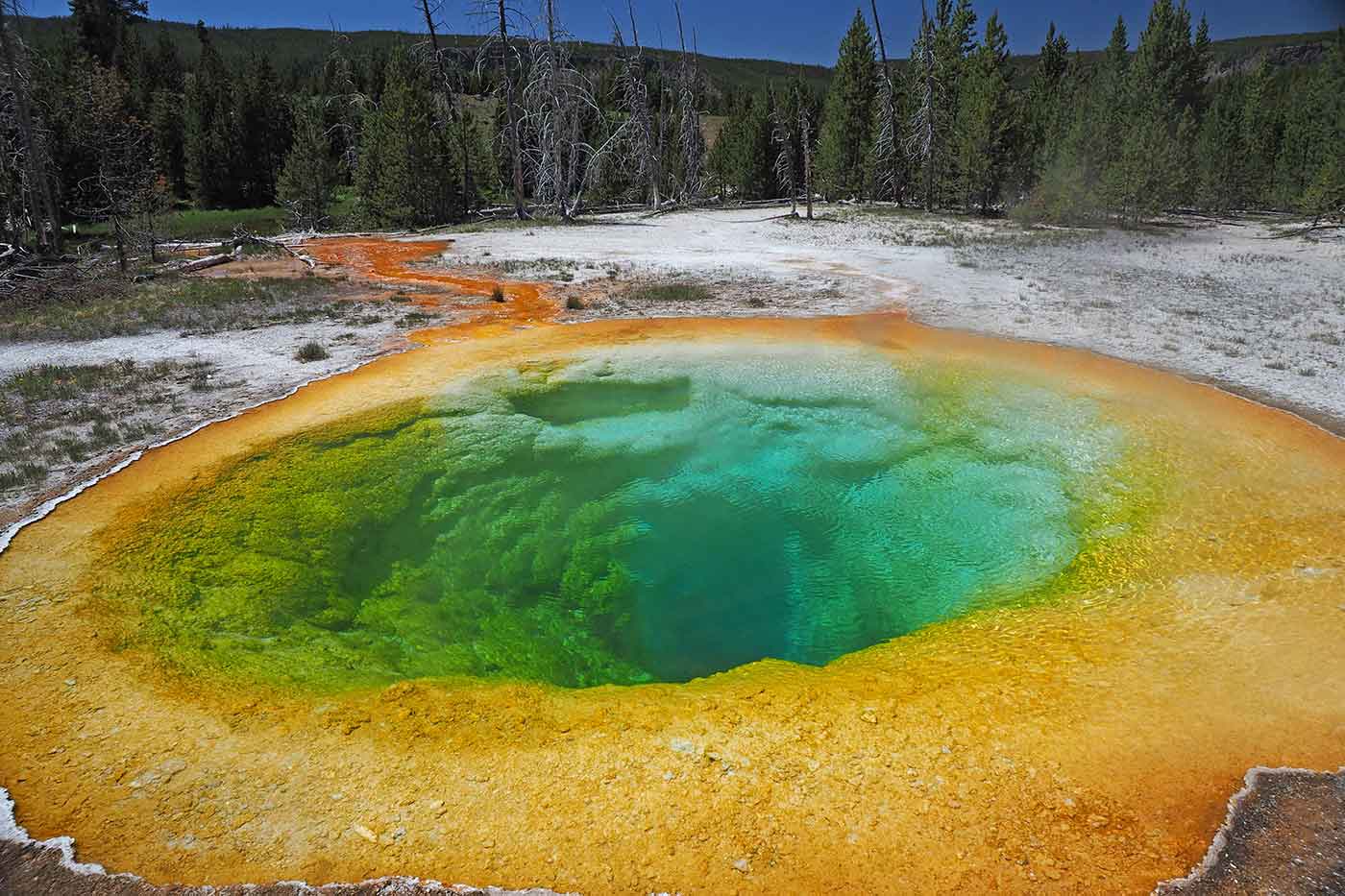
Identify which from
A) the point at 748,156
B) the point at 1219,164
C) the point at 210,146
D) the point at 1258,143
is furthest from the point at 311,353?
the point at 1258,143

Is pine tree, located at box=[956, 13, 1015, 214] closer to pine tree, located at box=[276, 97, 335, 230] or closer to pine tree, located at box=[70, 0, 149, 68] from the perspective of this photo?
pine tree, located at box=[276, 97, 335, 230]

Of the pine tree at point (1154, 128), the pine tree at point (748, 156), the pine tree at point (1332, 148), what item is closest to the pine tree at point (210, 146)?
the pine tree at point (748, 156)

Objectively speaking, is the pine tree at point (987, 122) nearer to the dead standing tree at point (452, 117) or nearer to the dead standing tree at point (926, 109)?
the dead standing tree at point (926, 109)

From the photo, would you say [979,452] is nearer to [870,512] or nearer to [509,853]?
[870,512]

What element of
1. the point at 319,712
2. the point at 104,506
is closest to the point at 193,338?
the point at 104,506

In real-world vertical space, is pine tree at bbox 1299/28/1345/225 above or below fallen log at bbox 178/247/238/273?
above

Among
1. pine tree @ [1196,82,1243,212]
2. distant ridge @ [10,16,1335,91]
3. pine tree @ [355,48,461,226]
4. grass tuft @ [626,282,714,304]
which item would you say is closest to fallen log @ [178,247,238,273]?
pine tree @ [355,48,461,226]
